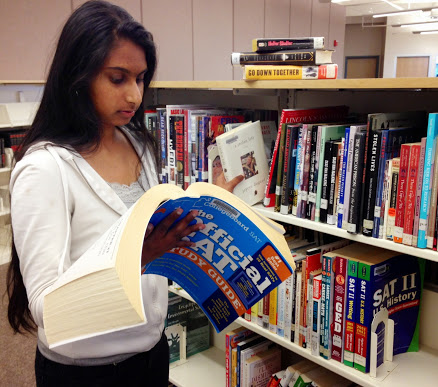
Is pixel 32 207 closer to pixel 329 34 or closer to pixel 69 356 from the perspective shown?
pixel 69 356

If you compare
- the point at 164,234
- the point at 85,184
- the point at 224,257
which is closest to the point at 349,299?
the point at 224,257

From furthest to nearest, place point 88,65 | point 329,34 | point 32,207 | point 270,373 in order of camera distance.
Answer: point 329,34, point 270,373, point 88,65, point 32,207

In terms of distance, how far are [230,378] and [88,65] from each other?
1360mm

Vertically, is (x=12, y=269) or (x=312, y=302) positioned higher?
(x=12, y=269)

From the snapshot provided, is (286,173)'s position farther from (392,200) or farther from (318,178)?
(392,200)

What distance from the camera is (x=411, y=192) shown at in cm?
115

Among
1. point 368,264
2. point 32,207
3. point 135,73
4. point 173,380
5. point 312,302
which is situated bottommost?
point 173,380

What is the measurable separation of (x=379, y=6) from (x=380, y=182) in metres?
8.95

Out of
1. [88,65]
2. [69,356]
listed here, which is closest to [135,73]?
[88,65]

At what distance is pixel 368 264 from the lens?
1286 millimetres

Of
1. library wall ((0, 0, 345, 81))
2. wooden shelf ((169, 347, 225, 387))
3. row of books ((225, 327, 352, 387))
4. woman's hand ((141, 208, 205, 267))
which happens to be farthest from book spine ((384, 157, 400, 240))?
library wall ((0, 0, 345, 81))

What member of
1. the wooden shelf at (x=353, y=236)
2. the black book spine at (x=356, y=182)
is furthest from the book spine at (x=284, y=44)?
the wooden shelf at (x=353, y=236)

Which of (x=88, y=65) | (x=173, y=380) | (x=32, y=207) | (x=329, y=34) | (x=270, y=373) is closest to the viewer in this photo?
(x=32, y=207)

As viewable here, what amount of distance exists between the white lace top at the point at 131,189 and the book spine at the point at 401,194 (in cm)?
64
